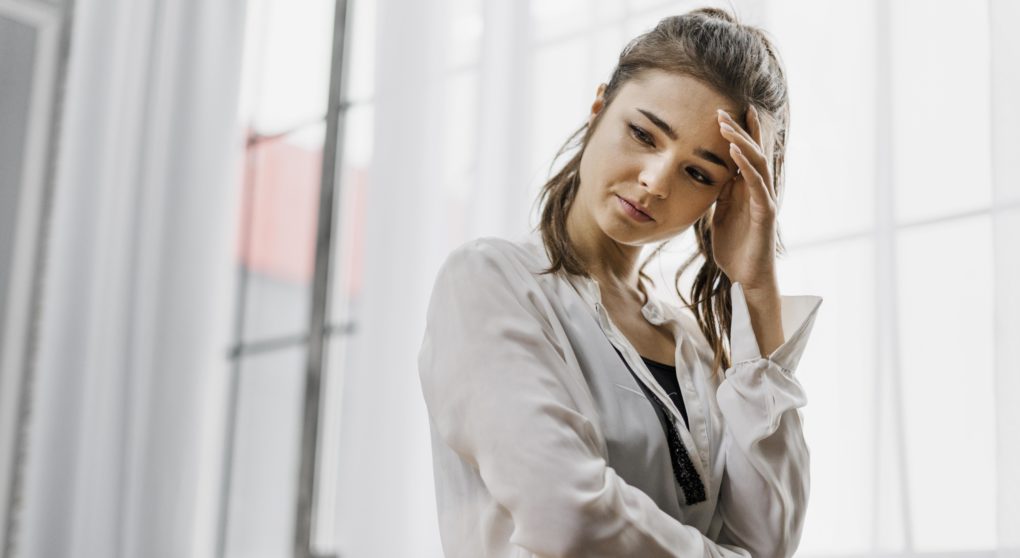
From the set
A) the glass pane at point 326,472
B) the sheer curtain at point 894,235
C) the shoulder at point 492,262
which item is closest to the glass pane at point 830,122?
the sheer curtain at point 894,235

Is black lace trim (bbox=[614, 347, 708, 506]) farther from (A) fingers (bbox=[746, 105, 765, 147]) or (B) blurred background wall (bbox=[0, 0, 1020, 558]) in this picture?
(B) blurred background wall (bbox=[0, 0, 1020, 558])

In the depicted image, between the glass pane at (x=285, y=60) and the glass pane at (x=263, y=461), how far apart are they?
69 cm

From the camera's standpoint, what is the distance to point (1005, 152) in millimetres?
1664

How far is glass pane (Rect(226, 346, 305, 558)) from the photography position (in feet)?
11.0

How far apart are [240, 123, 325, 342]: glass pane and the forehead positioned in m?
2.37

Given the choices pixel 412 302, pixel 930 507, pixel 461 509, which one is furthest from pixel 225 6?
pixel 461 509

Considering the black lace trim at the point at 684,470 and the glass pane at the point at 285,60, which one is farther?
the glass pane at the point at 285,60

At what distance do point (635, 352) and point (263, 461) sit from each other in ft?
8.12

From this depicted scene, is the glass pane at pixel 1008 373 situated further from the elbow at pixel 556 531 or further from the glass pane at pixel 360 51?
the glass pane at pixel 360 51

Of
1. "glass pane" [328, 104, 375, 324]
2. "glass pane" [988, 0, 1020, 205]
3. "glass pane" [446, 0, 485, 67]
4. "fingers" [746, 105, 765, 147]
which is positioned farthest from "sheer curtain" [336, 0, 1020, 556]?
"glass pane" [328, 104, 375, 324]

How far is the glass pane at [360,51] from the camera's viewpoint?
319cm

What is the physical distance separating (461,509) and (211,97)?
99.6 inches

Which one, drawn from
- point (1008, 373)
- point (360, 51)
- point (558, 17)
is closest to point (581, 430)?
point (1008, 373)

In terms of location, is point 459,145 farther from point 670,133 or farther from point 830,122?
point 670,133
